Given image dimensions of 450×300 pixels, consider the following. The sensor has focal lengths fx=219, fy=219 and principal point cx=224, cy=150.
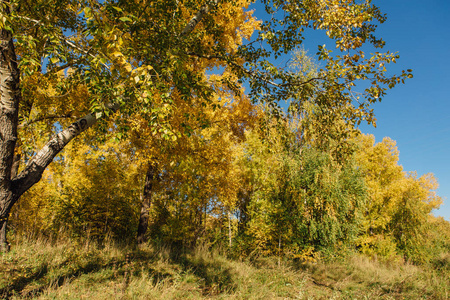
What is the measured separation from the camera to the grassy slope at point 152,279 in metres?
4.15

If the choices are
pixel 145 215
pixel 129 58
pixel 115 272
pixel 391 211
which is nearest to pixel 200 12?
pixel 129 58

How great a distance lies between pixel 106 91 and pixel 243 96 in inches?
287

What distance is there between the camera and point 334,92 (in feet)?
14.2

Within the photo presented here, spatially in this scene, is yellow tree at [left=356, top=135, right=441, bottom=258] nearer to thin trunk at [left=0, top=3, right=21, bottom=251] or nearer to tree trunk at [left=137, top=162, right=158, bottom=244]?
tree trunk at [left=137, top=162, right=158, bottom=244]

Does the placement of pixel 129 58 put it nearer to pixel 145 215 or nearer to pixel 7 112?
pixel 7 112

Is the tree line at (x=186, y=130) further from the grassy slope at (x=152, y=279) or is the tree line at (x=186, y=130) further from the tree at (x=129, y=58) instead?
the grassy slope at (x=152, y=279)

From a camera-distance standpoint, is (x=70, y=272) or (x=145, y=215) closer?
(x=70, y=272)

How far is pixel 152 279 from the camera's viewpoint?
485cm

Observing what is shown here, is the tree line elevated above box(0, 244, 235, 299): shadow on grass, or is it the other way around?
the tree line

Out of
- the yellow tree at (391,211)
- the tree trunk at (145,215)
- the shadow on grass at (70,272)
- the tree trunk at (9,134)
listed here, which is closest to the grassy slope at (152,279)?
the shadow on grass at (70,272)

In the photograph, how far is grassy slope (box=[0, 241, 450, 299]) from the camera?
415 cm

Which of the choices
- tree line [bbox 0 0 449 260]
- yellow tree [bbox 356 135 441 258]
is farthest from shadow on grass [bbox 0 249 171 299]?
yellow tree [bbox 356 135 441 258]

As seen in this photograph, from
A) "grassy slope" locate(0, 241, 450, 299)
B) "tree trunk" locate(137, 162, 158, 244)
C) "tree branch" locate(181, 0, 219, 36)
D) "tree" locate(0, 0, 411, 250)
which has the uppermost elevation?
"tree branch" locate(181, 0, 219, 36)

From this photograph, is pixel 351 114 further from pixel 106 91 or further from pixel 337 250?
pixel 337 250
